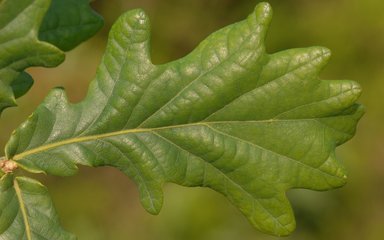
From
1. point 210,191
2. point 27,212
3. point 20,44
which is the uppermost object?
point 20,44

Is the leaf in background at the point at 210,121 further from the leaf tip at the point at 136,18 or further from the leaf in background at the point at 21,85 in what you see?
the leaf in background at the point at 21,85

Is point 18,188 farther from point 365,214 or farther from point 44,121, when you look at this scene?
point 365,214

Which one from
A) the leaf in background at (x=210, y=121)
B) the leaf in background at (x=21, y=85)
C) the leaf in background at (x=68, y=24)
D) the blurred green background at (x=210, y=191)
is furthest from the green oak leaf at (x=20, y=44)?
the blurred green background at (x=210, y=191)

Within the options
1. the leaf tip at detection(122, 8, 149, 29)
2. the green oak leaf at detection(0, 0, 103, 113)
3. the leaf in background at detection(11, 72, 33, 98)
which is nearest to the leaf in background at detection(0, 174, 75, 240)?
the green oak leaf at detection(0, 0, 103, 113)

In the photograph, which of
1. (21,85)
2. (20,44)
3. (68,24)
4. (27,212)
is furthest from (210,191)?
(20,44)

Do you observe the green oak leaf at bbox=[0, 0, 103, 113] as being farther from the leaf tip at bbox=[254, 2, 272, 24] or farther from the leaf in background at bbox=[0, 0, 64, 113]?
the leaf tip at bbox=[254, 2, 272, 24]

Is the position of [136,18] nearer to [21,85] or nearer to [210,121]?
[210,121]
